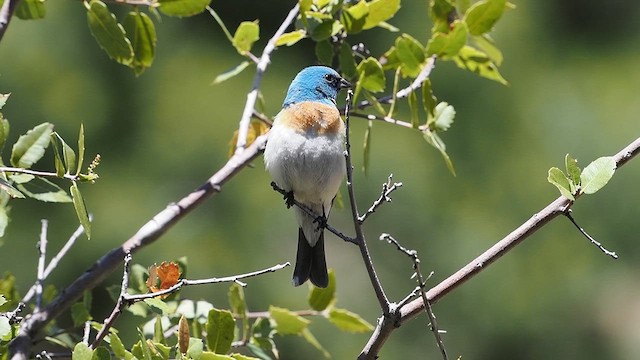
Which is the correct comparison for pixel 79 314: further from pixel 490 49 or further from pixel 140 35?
pixel 490 49

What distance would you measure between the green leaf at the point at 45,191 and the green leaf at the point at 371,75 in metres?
0.76

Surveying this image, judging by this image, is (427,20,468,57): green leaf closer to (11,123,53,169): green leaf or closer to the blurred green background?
(11,123,53,169): green leaf

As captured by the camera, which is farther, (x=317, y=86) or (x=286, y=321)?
(x=317, y=86)

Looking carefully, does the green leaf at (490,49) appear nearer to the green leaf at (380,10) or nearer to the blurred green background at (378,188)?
the green leaf at (380,10)

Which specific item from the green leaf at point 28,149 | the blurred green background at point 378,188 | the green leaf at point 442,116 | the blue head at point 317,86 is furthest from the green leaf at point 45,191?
the blurred green background at point 378,188

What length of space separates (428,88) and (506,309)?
2455mm

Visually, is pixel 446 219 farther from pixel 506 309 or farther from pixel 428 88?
pixel 428 88

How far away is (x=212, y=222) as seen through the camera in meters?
4.46

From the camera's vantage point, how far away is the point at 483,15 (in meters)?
2.43

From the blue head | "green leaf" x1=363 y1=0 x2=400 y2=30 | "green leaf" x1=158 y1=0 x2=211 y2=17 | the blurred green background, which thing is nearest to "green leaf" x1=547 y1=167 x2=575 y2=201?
"green leaf" x1=363 y1=0 x2=400 y2=30

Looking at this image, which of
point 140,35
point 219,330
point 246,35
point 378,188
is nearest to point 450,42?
point 246,35

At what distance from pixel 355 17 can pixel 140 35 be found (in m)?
0.54

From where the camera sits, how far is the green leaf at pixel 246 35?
243 cm

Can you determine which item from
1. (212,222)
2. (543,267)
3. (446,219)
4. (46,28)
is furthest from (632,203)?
(46,28)
